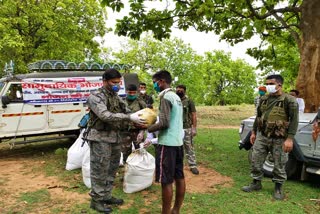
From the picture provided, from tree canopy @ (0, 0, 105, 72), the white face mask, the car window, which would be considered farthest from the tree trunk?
tree canopy @ (0, 0, 105, 72)

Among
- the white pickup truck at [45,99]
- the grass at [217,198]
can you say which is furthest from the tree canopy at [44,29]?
the grass at [217,198]

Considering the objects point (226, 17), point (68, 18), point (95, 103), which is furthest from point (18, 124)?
point (68, 18)

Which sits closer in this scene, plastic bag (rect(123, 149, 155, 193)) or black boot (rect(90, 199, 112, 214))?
black boot (rect(90, 199, 112, 214))

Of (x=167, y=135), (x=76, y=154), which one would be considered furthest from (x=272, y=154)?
(x=76, y=154)

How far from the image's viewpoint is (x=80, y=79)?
27.8 ft

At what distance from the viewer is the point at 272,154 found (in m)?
4.85

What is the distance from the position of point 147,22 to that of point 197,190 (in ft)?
13.5

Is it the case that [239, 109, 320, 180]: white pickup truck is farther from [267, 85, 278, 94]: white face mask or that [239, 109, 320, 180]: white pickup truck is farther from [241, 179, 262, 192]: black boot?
[267, 85, 278, 94]: white face mask

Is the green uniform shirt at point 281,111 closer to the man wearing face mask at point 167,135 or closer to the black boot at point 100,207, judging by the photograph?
the man wearing face mask at point 167,135

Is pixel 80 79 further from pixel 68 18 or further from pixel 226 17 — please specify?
pixel 68 18

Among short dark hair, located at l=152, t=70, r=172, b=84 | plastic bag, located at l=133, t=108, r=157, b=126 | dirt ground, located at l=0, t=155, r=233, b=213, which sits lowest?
dirt ground, located at l=0, t=155, r=233, b=213

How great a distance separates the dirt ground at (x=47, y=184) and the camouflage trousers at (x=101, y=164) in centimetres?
60

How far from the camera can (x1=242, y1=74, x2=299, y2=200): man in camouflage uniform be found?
459cm

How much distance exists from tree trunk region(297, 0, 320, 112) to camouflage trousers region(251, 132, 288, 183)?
11.1ft
